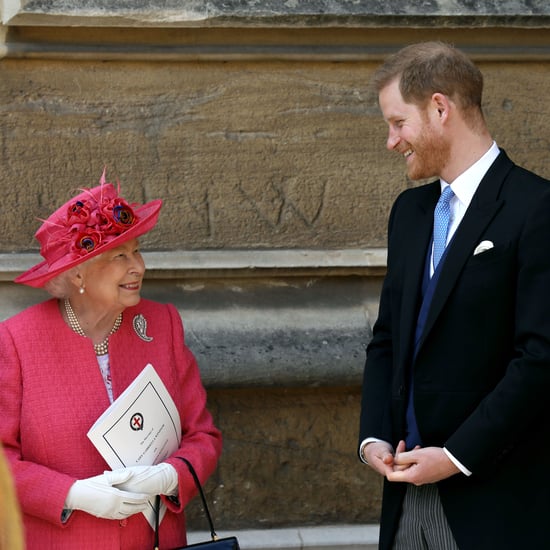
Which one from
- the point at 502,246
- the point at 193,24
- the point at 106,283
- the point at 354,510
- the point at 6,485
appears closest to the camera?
the point at 6,485

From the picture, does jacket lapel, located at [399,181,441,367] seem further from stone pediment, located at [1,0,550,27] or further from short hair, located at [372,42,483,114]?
stone pediment, located at [1,0,550,27]

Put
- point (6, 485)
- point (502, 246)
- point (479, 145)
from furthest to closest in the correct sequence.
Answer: point (479, 145)
point (502, 246)
point (6, 485)

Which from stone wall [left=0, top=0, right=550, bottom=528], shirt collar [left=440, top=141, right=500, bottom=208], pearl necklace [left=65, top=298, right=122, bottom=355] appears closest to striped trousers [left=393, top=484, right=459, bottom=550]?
shirt collar [left=440, top=141, right=500, bottom=208]

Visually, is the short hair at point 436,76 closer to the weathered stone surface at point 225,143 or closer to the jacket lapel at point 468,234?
the jacket lapel at point 468,234

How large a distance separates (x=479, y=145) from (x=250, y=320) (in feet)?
4.97

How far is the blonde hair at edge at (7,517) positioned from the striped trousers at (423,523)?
1517 mm

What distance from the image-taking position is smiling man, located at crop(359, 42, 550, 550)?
2.40 meters

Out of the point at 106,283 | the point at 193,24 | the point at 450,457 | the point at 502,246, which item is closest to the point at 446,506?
the point at 450,457

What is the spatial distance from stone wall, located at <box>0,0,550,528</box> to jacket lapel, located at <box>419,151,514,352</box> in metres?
1.39

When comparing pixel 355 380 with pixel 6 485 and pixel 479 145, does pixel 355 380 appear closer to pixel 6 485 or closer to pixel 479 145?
pixel 479 145

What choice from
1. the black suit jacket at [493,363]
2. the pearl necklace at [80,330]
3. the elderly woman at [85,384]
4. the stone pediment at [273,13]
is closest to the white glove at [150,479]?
the elderly woman at [85,384]

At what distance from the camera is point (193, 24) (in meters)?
3.72

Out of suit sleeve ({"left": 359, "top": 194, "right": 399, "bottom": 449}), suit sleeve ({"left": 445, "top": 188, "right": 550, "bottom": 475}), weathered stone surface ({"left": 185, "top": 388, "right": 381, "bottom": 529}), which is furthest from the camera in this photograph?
weathered stone surface ({"left": 185, "top": 388, "right": 381, "bottom": 529})

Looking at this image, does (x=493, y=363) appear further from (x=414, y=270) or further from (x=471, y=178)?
(x=471, y=178)
